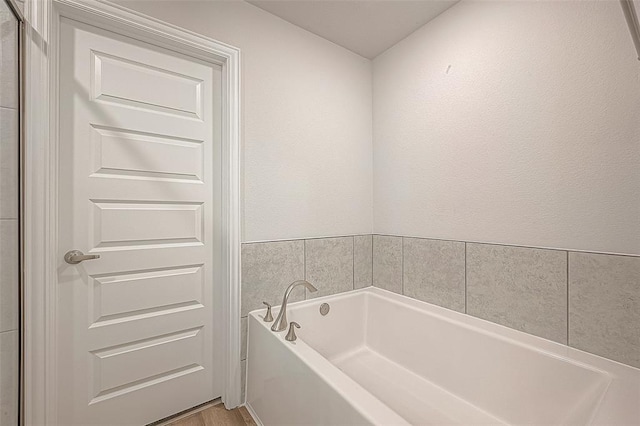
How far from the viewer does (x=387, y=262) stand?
2125 mm

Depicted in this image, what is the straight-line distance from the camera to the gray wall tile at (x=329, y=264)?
1961 mm

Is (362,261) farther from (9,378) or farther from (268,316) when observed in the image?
(9,378)

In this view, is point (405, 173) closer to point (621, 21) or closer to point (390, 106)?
point (390, 106)

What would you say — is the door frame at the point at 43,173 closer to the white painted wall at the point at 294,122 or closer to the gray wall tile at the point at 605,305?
the white painted wall at the point at 294,122

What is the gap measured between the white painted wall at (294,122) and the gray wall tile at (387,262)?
189 mm

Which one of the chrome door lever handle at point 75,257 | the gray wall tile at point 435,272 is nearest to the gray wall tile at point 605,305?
the gray wall tile at point 435,272

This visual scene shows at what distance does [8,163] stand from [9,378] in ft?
2.76

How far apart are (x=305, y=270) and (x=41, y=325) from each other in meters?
1.31

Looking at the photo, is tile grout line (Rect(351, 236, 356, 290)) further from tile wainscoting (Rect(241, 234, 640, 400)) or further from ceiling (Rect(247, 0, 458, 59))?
ceiling (Rect(247, 0, 458, 59))

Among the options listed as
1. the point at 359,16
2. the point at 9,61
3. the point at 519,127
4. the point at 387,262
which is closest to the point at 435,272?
the point at 387,262

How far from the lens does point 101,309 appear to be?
141 centimetres

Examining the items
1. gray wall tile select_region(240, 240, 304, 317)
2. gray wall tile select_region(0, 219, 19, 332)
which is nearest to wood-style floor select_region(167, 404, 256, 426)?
gray wall tile select_region(240, 240, 304, 317)

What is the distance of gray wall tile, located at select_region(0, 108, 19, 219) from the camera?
3.51 feet

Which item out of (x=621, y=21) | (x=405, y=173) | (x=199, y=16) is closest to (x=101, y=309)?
(x=199, y=16)
